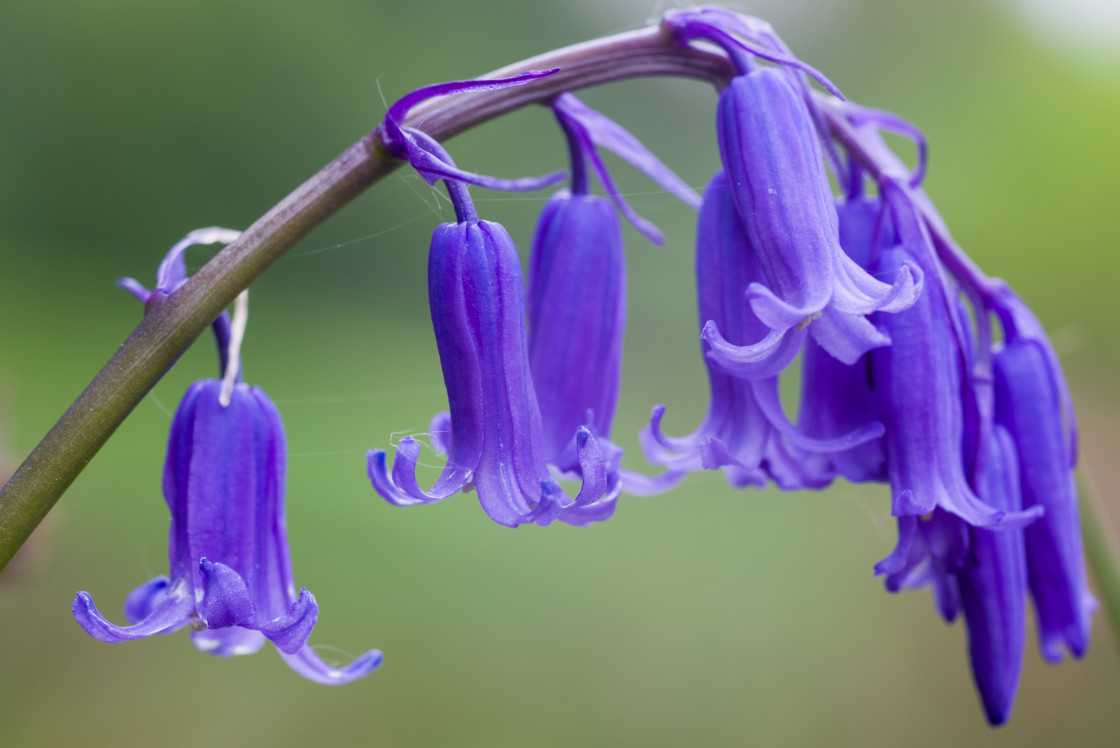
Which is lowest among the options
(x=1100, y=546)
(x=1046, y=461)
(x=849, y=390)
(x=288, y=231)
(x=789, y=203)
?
(x=1100, y=546)

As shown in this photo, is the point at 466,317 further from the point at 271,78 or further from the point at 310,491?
the point at 271,78

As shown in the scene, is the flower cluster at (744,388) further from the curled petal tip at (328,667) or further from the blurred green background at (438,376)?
the blurred green background at (438,376)

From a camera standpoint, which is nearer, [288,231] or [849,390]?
[288,231]

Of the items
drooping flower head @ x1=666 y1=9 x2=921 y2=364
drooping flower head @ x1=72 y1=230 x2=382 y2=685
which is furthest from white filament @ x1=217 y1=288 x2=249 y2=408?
drooping flower head @ x1=666 y1=9 x2=921 y2=364

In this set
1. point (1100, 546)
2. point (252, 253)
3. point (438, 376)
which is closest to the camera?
point (252, 253)

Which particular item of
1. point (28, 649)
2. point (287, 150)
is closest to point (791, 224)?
point (28, 649)

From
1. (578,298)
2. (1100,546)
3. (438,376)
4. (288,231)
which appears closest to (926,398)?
(578,298)

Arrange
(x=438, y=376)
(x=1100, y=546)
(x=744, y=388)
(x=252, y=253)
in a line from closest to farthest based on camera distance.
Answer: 1. (x=252, y=253)
2. (x=744, y=388)
3. (x=1100, y=546)
4. (x=438, y=376)

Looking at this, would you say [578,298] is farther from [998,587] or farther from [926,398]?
[998,587]
